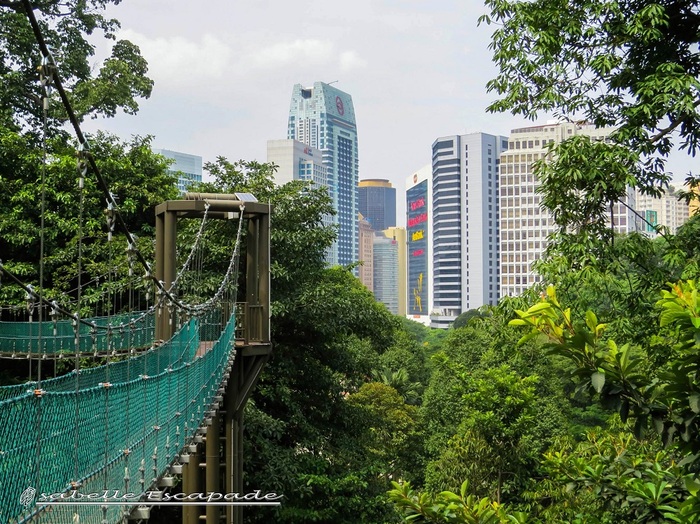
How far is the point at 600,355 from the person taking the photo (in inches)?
82.4

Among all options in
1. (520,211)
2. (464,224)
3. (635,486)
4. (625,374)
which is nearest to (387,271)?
(464,224)

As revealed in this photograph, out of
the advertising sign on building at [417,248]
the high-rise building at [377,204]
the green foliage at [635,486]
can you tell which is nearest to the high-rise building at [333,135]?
the high-rise building at [377,204]

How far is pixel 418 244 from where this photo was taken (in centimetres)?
9162

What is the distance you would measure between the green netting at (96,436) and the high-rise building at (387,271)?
10532 cm

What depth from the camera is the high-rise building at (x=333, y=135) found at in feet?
365

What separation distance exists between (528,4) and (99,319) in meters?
5.53

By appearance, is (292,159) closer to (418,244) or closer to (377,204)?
(418,244)

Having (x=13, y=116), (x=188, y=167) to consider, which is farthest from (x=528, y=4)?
(x=188, y=167)

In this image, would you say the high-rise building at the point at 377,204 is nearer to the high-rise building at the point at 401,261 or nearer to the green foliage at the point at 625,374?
the high-rise building at the point at 401,261

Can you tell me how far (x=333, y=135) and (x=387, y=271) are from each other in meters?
20.3

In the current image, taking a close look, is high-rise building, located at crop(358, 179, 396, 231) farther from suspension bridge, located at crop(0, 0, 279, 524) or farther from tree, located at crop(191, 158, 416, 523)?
suspension bridge, located at crop(0, 0, 279, 524)

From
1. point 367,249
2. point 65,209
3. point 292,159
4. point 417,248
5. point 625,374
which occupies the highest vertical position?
A: point 292,159

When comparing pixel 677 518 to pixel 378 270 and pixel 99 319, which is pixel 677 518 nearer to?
pixel 99 319

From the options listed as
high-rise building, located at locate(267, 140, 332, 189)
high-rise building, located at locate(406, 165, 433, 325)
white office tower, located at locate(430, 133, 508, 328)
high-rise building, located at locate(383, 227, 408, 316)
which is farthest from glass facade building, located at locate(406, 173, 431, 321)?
high-rise building, located at locate(383, 227, 408, 316)
